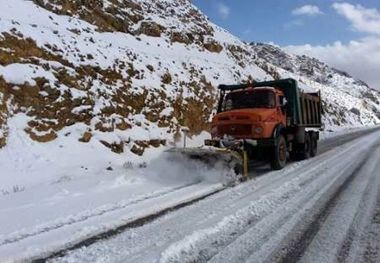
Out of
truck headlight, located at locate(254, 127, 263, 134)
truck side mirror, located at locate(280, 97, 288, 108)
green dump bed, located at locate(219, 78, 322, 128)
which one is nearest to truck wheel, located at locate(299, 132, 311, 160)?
green dump bed, located at locate(219, 78, 322, 128)

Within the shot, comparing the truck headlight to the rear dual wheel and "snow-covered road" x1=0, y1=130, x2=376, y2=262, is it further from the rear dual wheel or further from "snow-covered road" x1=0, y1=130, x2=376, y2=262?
the rear dual wheel

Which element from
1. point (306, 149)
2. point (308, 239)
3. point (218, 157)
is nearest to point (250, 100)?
point (218, 157)

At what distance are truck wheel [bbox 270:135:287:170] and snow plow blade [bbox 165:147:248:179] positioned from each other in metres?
1.79

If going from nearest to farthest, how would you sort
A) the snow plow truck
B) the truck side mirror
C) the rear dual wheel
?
the snow plow truck
the truck side mirror
the rear dual wheel

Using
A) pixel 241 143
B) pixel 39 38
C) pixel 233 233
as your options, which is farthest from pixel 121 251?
pixel 39 38

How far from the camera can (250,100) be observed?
14.6 m

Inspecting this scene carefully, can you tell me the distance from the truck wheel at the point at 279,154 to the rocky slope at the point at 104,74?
462cm

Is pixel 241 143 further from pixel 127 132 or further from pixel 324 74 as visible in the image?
pixel 324 74

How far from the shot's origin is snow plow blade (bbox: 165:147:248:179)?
1220 centimetres

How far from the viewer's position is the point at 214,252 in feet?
19.9

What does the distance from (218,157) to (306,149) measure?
6.04m

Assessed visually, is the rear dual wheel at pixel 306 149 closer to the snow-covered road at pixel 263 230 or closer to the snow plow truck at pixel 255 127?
the snow plow truck at pixel 255 127

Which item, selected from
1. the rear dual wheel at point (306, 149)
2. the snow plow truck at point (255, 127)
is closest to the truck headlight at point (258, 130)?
the snow plow truck at point (255, 127)

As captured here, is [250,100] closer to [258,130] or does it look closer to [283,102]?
[283,102]
